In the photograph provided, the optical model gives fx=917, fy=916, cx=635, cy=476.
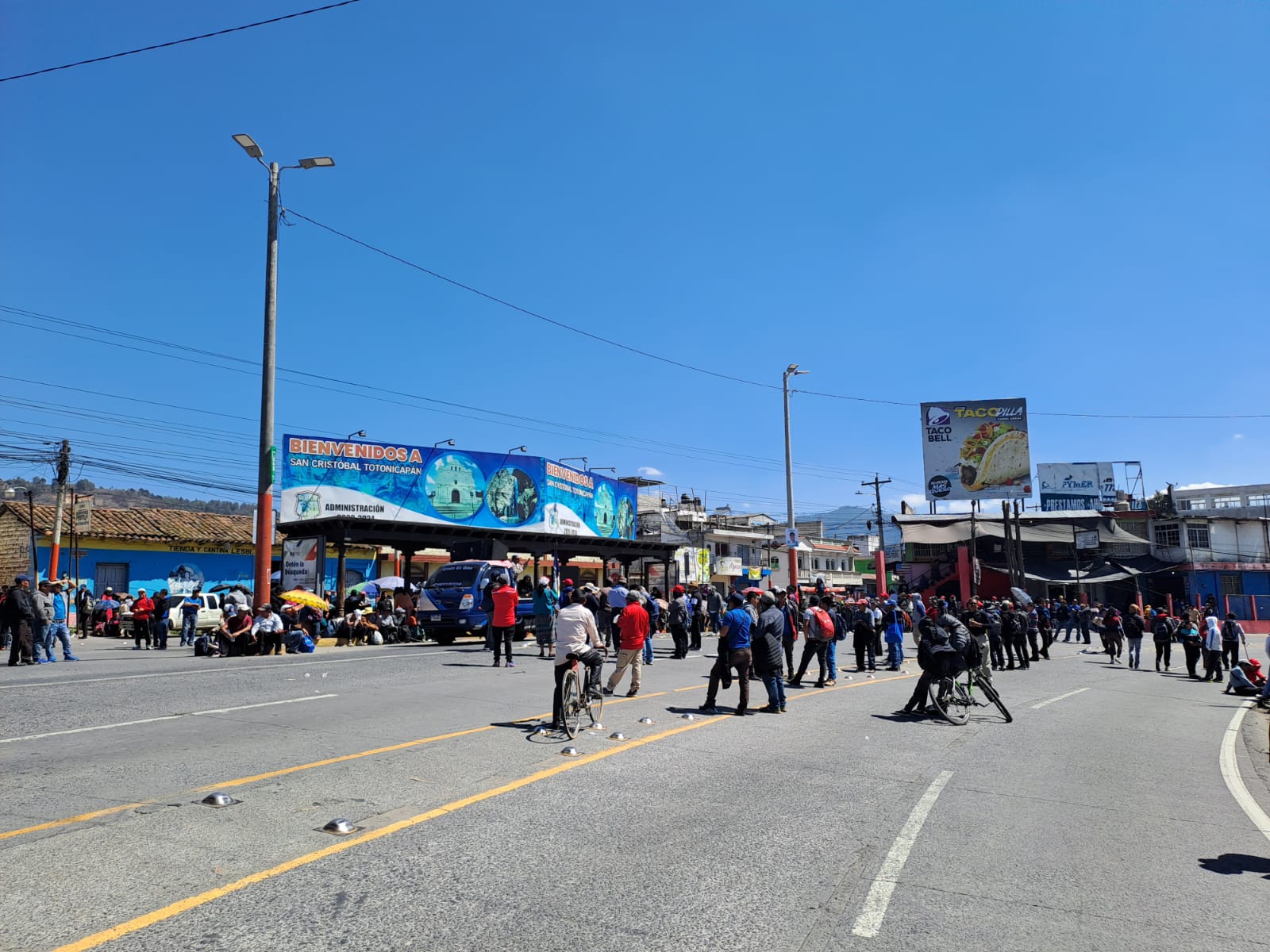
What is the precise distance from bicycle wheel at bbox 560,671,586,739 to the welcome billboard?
22.7m

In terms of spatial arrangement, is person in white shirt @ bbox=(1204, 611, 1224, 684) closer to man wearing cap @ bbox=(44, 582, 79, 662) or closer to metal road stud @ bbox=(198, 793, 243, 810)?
metal road stud @ bbox=(198, 793, 243, 810)

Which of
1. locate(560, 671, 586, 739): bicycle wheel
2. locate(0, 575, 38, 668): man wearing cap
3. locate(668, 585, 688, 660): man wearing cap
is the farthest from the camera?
locate(668, 585, 688, 660): man wearing cap

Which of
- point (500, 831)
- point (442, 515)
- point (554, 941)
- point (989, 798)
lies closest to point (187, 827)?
point (500, 831)

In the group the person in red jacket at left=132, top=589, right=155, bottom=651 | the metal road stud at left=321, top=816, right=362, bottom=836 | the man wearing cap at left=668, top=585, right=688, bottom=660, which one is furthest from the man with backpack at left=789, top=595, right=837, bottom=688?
the person in red jacket at left=132, top=589, right=155, bottom=651

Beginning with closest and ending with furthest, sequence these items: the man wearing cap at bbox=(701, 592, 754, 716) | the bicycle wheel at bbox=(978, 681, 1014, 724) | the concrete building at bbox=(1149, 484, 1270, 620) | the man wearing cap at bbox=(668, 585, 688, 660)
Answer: the man wearing cap at bbox=(701, 592, 754, 716) → the bicycle wheel at bbox=(978, 681, 1014, 724) → the man wearing cap at bbox=(668, 585, 688, 660) → the concrete building at bbox=(1149, 484, 1270, 620)

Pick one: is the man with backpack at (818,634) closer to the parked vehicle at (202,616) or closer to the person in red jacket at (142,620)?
the person in red jacket at (142,620)

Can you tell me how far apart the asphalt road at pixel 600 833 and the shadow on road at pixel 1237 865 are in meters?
0.07

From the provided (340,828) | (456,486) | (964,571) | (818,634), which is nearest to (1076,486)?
(964,571)

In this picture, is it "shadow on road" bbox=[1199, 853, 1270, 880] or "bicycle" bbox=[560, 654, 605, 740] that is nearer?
"shadow on road" bbox=[1199, 853, 1270, 880]

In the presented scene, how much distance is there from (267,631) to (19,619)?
5276mm

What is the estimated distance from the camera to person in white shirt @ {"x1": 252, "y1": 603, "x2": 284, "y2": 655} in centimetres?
2155

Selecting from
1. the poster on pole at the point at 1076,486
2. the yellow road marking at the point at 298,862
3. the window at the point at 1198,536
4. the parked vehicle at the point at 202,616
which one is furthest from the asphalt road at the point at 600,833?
the poster on pole at the point at 1076,486

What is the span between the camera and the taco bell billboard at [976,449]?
49.3 m

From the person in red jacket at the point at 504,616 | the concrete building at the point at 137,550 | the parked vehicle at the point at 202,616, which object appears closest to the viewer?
the person in red jacket at the point at 504,616
